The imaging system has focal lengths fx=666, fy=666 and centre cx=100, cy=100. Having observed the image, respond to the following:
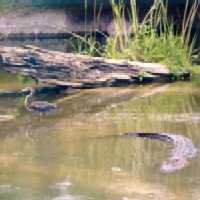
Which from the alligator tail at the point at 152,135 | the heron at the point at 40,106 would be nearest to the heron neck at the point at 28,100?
the heron at the point at 40,106

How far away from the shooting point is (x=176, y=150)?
14.1 feet

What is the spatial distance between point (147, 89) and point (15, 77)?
5.90 feet

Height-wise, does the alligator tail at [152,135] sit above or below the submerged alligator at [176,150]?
below

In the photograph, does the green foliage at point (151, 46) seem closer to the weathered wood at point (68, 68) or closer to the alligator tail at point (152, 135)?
the weathered wood at point (68, 68)

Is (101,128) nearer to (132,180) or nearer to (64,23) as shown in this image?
(132,180)

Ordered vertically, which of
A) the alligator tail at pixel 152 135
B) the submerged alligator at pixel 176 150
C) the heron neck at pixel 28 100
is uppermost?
the submerged alligator at pixel 176 150

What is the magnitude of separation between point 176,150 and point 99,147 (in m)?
0.60

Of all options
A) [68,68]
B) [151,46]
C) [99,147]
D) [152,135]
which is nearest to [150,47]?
[151,46]

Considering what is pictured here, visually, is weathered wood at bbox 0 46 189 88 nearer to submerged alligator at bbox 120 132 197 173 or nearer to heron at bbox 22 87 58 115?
heron at bbox 22 87 58 115

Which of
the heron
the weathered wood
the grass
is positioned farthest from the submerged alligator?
the grass

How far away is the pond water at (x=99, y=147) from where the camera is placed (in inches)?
148

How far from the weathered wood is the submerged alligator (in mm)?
1771

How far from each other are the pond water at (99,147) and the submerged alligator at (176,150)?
0.18 ft

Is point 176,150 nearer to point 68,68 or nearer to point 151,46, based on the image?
point 68,68
